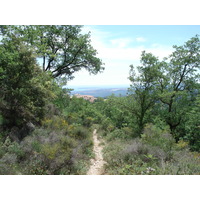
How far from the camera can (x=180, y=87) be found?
1433 cm

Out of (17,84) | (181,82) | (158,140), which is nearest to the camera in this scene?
(17,84)

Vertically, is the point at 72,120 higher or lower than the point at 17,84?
lower

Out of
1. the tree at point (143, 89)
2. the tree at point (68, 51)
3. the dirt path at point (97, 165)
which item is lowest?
the dirt path at point (97, 165)

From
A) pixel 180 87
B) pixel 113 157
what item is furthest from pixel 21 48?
pixel 180 87

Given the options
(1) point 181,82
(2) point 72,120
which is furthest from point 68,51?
(1) point 181,82

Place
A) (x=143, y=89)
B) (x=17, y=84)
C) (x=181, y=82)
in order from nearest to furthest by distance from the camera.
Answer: (x=17, y=84)
(x=143, y=89)
(x=181, y=82)

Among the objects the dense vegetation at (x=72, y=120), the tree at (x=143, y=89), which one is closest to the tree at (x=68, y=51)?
the dense vegetation at (x=72, y=120)

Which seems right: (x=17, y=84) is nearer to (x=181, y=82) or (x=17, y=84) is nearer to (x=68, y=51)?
(x=68, y=51)

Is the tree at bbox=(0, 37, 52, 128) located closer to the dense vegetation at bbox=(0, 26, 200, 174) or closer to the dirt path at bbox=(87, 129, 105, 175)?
the dense vegetation at bbox=(0, 26, 200, 174)

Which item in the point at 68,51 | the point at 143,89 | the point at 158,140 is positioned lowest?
the point at 158,140

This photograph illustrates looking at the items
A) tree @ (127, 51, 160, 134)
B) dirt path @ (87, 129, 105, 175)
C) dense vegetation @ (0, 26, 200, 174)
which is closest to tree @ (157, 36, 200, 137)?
dense vegetation @ (0, 26, 200, 174)

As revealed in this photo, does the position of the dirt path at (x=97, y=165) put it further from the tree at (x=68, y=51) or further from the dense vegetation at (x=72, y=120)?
the tree at (x=68, y=51)

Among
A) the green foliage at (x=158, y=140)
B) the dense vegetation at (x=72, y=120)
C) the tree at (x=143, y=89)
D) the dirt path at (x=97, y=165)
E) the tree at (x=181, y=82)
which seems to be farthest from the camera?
the tree at (x=181, y=82)

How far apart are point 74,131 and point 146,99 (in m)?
5.31
